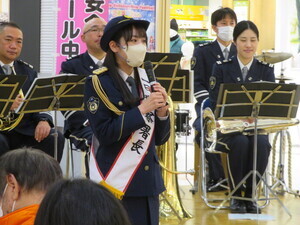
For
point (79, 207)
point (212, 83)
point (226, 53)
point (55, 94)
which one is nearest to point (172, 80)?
point (55, 94)

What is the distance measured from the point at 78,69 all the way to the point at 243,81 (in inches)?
63.1

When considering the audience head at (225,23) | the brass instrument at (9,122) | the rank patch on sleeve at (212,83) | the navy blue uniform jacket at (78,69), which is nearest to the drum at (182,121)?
the audience head at (225,23)

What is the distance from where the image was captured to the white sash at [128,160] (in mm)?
3496

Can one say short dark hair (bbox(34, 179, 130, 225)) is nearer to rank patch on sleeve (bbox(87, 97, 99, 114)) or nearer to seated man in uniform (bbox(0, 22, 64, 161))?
rank patch on sleeve (bbox(87, 97, 99, 114))

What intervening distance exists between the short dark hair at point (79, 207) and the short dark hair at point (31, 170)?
28.4 inches

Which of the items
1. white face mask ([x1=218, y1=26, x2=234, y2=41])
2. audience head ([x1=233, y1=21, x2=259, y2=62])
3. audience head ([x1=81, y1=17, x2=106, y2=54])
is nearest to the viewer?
audience head ([x1=81, y1=17, x2=106, y2=54])

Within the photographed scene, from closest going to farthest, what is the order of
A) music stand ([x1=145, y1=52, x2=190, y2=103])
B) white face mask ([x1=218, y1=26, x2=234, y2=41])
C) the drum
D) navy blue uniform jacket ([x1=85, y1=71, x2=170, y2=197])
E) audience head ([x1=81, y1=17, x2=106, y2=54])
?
navy blue uniform jacket ([x1=85, y1=71, x2=170, y2=197]), music stand ([x1=145, y1=52, x2=190, y2=103]), audience head ([x1=81, y1=17, x2=106, y2=54]), white face mask ([x1=218, y1=26, x2=234, y2=41]), the drum

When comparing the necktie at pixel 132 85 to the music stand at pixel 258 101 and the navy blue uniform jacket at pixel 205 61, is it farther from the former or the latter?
the navy blue uniform jacket at pixel 205 61

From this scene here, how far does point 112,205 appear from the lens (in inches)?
61.1

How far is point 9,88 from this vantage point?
4926mm

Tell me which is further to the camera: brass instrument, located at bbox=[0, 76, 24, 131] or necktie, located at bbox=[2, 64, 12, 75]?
necktie, located at bbox=[2, 64, 12, 75]

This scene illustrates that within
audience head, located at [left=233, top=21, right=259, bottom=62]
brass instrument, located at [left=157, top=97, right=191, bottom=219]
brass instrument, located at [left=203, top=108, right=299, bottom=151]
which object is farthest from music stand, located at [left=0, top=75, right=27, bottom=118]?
audience head, located at [left=233, top=21, right=259, bottom=62]

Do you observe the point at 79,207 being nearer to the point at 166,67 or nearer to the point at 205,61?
the point at 166,67

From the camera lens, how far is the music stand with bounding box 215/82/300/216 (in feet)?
18.1
